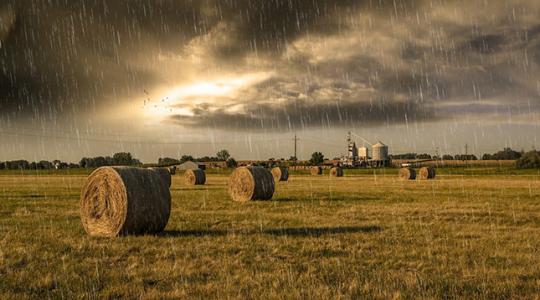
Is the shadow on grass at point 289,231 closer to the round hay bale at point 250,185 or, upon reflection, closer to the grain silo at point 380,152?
the round hay bale at point 250,185

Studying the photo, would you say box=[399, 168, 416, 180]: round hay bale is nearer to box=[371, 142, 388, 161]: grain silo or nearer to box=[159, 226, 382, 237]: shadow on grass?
box=[159, 226, 382, 237]: shadow on grass

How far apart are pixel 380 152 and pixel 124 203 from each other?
426 feet

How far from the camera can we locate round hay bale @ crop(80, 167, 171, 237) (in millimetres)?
12352

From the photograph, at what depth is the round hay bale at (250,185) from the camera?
24438 millimetres

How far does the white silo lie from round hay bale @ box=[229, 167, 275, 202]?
11485cm

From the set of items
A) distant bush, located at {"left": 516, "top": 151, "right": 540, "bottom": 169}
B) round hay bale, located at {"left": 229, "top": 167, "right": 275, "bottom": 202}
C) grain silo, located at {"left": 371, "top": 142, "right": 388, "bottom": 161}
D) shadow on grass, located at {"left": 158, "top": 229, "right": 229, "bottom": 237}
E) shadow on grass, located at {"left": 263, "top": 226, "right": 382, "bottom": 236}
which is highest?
grain silo, located at {"left": 371, "top": 142, "right": 388, "bottom": 161}

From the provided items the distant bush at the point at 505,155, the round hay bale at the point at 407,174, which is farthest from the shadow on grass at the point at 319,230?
the distant bush at the point at 505,155

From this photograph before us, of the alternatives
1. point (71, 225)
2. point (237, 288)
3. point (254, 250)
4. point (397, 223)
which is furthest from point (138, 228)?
point (397, 223)

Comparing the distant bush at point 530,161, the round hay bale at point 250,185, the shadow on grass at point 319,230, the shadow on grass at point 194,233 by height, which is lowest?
the distant bush at point 530,161

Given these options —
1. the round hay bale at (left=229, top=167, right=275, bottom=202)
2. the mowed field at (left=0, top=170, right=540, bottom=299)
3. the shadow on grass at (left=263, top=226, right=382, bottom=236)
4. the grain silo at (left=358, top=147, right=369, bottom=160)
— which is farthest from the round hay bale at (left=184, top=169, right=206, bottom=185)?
the grain silo at (left=358, top=147, right=369, bottom=160)

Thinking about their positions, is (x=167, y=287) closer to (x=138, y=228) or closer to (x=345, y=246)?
(x=345, y=246)

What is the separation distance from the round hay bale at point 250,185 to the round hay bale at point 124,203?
1115 centimetres

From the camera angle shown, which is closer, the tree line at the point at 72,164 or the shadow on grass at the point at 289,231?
the shadow on grass at the point at 289,231

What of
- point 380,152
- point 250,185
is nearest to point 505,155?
point 380,152
